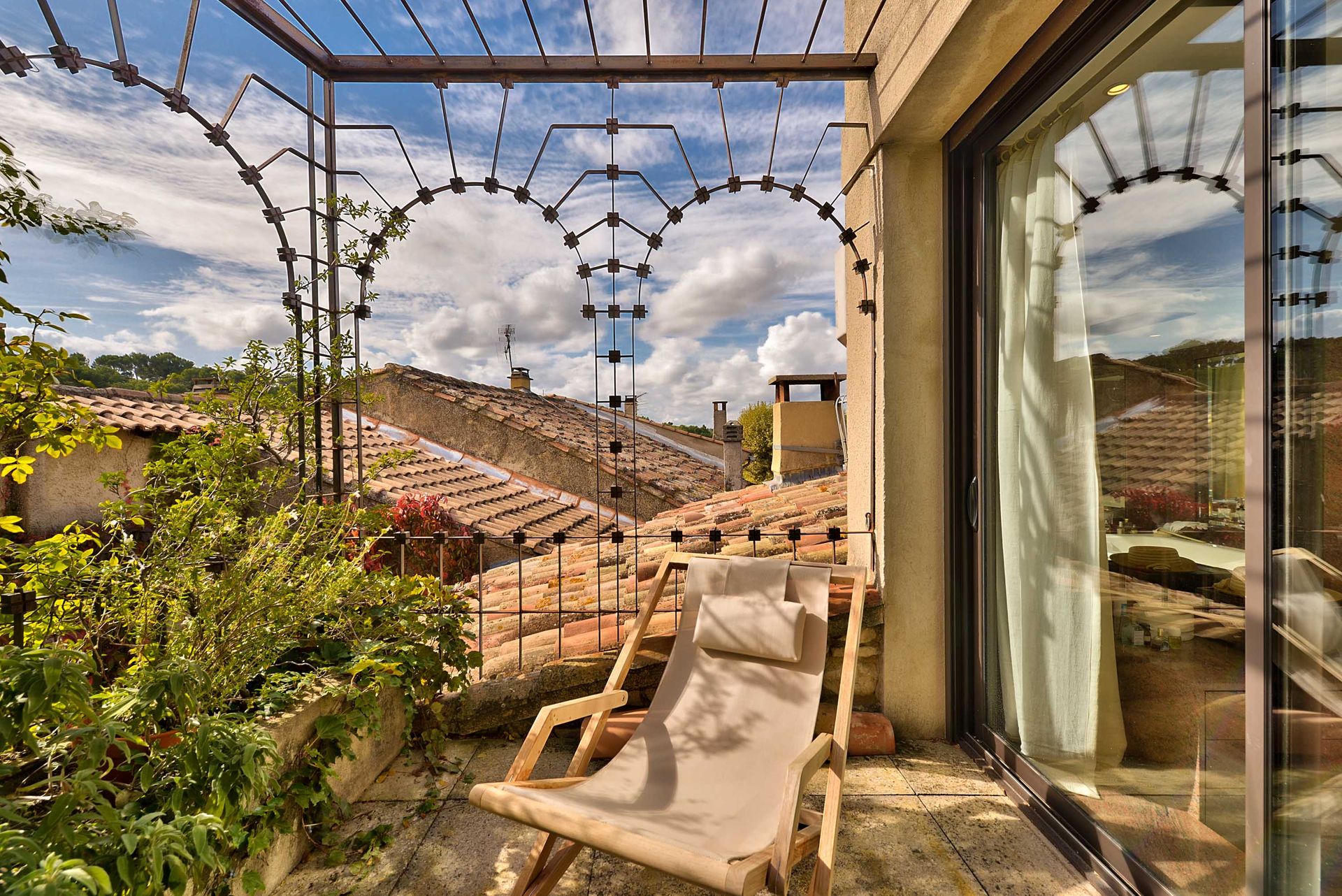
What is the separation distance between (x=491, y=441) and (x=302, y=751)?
728 cm

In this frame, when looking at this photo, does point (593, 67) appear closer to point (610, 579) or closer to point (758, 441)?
point (610, 579)

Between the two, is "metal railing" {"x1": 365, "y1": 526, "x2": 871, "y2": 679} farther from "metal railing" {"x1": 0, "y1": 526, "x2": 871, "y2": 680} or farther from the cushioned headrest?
the cushioned headrest

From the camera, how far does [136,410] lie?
6.34 m

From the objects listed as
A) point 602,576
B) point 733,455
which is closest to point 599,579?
point 602,576

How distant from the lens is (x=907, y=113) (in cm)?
260

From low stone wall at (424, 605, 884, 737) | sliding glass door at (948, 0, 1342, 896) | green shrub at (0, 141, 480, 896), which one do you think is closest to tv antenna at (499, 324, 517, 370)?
green shrub at (0, 141, 480, 896)

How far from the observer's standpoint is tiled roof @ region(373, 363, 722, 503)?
8.72m

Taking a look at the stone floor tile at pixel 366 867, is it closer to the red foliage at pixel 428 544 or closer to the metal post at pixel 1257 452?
the metal post at pixel 1257 452

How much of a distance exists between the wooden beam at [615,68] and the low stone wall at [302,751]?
2.73 m

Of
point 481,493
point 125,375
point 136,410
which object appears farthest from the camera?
point 481,493

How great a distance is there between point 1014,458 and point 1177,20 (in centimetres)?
139

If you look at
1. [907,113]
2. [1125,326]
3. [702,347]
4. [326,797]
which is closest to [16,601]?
[326,797]

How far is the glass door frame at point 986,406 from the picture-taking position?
141cm

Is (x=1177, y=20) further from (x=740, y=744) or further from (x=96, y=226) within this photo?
(x=96, y=226)
